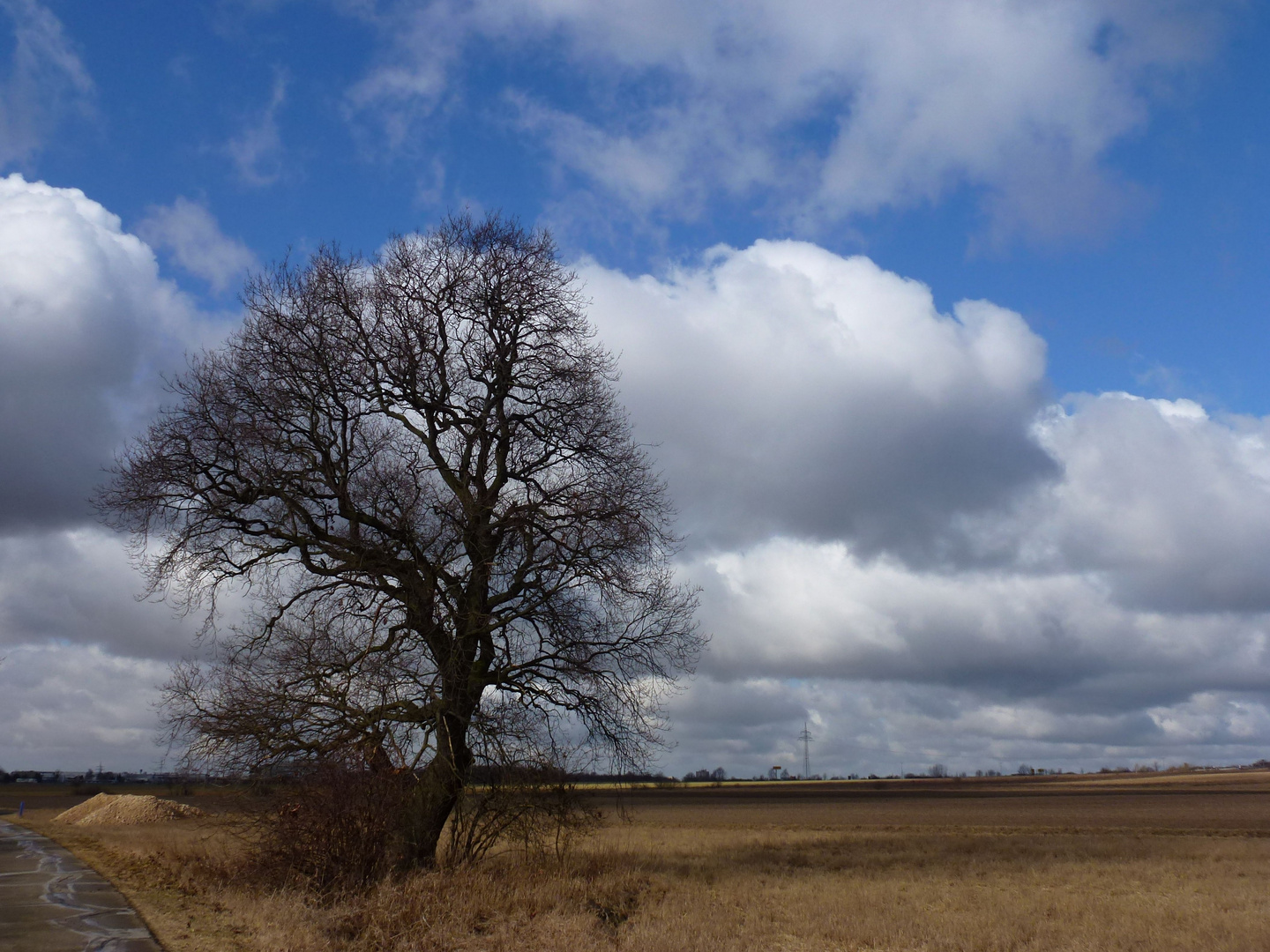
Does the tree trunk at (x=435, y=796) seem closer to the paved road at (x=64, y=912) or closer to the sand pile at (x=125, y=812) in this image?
the paved road at (x=64, y=912)

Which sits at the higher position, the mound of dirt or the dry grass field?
the dry grass field

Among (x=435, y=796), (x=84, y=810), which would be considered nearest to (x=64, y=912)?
(x=435, y=796)

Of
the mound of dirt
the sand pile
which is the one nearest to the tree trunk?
the sand pile

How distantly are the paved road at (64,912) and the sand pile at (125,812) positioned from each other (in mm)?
25985

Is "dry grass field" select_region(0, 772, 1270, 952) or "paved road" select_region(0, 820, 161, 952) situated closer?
"paved road" select_region(0, 820, 161, 952)

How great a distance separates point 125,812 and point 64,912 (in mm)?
38828

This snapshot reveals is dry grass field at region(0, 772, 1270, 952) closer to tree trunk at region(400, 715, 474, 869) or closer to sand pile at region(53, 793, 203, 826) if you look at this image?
tree trunk at region(400, 715, 474, 869)

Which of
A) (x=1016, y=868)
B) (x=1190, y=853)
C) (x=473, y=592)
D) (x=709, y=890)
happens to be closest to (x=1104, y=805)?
(x=1190, y=853)

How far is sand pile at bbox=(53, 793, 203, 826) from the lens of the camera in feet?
148

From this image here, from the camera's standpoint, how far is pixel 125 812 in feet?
152

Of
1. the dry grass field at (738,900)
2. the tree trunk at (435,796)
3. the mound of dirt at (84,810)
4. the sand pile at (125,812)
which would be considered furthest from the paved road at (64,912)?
the mound of dirt at (84,810)

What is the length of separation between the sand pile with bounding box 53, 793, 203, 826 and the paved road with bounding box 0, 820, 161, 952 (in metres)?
26.0

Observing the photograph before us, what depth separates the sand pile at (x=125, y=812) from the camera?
4497 centimetres

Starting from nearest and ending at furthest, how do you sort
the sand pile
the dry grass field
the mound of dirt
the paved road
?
1. the paved road
2. the dry grass field
3. the sand pile
4. the mound of dirt
